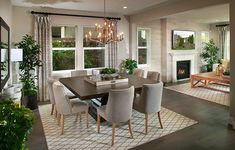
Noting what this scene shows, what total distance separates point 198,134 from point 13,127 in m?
2.99

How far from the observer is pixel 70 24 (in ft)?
19.7

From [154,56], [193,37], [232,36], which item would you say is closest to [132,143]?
[232,36]

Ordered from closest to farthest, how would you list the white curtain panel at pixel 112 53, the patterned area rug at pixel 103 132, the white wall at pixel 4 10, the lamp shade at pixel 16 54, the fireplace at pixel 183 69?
1. the patterned area rug at pixel 103 132
2. the white wall at pixel 4 10
3. the lamp shade at pixel 16 54
4. the white curtain panel at pixel 112 53
5. the fireplace at pixel 183 69

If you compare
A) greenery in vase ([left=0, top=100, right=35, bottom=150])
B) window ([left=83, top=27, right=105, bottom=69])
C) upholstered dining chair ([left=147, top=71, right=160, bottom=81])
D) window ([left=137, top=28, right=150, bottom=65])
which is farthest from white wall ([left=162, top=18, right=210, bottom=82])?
greenery in vase ([left=0, top=100, right=35, bottom=150])

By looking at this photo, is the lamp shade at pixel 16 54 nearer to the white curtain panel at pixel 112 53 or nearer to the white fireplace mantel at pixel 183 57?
the white curtain panel at pixel 112 53

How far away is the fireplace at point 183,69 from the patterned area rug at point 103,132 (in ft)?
14.2

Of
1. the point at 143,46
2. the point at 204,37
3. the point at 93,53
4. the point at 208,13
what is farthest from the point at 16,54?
the point at 204,37

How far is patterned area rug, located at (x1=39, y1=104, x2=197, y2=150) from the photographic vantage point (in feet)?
10.1

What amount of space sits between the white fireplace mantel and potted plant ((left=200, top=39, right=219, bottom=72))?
21.1 inches

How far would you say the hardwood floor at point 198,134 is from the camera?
2969 mm

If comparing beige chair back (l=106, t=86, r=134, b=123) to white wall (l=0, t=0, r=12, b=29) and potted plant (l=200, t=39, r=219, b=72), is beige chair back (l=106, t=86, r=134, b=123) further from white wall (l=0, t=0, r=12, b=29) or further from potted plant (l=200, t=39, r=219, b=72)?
potted plant (l=200, t=39, r=219, b=72)

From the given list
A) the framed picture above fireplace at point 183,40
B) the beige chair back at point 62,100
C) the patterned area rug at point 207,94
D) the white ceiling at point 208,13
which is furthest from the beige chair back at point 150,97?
the framed picture above fireplace at point 183,40

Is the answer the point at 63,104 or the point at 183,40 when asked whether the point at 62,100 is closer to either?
the point at 63,104

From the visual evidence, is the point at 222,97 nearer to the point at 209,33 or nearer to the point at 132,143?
the point at 132,143
